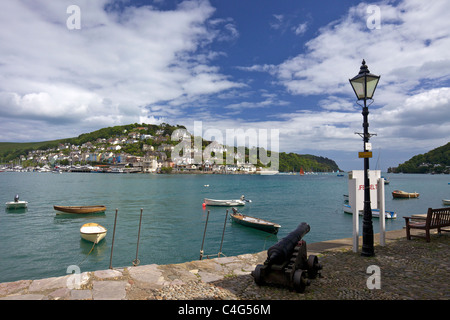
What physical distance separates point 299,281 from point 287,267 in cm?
37

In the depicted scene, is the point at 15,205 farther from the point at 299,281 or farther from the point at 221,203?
the point at 299,281

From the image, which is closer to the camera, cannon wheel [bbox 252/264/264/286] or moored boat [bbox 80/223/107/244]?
cannon wheel [bbox 252/264/264/286]

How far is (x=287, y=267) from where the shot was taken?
15.6 ft

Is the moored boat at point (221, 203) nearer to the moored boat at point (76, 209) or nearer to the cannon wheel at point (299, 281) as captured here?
the moored boat at point (76, 209)

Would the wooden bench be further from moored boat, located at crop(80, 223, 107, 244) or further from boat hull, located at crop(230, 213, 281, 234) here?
moored boat, located at crop(80, 223, 107, 244)

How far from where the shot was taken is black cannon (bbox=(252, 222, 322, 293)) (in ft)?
14.9

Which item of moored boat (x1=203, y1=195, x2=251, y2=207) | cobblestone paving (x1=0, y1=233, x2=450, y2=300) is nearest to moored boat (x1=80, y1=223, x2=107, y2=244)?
cobblestone paving (x1=0, y1=233, x2=450, y2=300)

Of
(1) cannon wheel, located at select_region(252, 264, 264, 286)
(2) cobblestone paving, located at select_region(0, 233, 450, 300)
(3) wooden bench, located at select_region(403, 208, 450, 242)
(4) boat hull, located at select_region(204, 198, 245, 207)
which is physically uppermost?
(3) wooden bench, located at select_region(403, 208, 450, 242)

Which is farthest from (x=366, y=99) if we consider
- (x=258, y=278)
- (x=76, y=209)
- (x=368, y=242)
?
(x=76, y=209)

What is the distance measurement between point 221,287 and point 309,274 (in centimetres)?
187

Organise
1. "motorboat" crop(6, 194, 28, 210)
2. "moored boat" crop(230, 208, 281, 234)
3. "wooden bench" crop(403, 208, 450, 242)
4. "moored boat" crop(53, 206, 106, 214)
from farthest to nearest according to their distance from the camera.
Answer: "motorboat" crop(6, 194, 28, 210)
"moored boat" crop(53, 206, 106, 214)
"moored boat" crop(230, 208, 281, 234)
"wooden bench" crop(403, 208, 450, 242)
